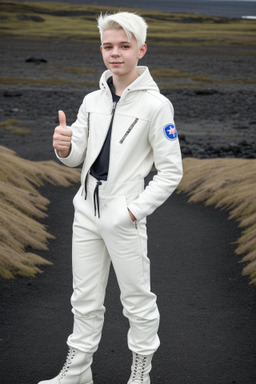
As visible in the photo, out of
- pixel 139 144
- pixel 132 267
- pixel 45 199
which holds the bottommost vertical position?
pixel 45 199

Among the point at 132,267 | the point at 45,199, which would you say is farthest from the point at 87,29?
the point at 132,267

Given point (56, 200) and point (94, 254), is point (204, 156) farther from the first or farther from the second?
point (94, 254)

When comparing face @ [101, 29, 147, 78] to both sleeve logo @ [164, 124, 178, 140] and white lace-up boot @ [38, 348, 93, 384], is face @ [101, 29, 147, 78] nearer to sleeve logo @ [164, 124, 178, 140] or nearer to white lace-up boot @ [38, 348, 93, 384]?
sleeve logo @ [164, 124, 178, 140]

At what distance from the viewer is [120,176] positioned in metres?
5.16

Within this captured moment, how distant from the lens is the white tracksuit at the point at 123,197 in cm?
512

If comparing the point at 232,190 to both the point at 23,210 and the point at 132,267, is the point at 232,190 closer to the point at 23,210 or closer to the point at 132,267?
the point at 23,210

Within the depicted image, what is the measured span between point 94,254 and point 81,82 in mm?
48613

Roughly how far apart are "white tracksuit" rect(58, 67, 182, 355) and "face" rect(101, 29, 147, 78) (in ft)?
0.43

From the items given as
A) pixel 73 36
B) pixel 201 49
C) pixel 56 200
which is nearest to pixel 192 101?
pixel 56 200

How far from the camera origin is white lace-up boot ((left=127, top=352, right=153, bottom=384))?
17.6ft

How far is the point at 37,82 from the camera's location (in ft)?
173

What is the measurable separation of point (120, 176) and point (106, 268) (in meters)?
0.73

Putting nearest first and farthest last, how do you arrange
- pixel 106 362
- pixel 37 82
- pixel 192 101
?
pixel 106 362 → pixel 192 101 → pixel 37 82

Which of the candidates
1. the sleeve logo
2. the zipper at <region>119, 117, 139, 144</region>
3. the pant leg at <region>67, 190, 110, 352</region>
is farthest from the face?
the pant leg at <region>67, 190, 110, 352</region>
